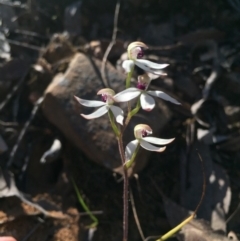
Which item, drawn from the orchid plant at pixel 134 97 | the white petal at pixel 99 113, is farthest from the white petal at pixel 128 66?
the white petal at pixel 99 113

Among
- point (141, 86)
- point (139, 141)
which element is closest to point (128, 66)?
point (141, 86)

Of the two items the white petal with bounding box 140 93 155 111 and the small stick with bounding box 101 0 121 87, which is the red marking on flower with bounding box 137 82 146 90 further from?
the small stick with bounding box 101 0 121 87

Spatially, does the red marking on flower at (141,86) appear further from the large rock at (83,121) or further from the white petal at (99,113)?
the large rock at (83,121)

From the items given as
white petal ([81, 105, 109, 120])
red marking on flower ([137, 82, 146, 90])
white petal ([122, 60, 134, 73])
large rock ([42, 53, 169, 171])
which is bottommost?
large rock ([42, 53, 169, 171])

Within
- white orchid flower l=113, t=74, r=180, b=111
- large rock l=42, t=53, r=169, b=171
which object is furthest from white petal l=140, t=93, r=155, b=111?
large rock l=42, t=53, r=169, b=171

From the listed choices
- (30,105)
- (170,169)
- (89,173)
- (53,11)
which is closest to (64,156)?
(89,173)

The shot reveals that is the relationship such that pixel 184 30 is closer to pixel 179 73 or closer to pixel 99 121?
pixel 179 73

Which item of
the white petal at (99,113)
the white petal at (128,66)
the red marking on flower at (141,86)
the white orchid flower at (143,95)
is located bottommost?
the white petal at (99,113)
